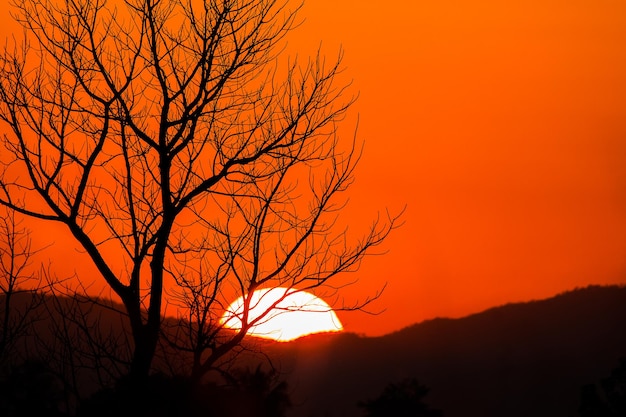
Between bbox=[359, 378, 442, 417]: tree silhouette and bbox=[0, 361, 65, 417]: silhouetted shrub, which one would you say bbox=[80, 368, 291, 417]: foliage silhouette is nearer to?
bbox=[0, 361, 65, 417]: silhouetted shrub

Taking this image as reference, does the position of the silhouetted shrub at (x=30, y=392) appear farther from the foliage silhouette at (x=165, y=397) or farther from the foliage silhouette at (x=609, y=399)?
the foliage silhouette at (x=609, y=399)

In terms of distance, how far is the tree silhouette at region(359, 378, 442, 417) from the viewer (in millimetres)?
51969

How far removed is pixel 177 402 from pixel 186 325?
0.72 meters

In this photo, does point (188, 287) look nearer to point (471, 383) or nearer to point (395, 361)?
point (395, 361)

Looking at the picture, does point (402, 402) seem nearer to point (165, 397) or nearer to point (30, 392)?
point (30, 392)

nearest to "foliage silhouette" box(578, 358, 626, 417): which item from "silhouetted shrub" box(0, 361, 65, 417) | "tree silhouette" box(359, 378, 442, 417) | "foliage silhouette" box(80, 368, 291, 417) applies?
"tree silhouette" box(359, 378, 442, 417)

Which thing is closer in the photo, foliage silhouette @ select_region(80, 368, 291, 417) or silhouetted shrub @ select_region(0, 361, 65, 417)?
foliage silhouette @ select_region(80, 368, 291, 417)

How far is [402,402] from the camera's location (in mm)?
52719

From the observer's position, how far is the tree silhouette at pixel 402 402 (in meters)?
52.0

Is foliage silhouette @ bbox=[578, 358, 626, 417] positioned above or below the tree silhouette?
below

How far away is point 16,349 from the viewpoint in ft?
35.3

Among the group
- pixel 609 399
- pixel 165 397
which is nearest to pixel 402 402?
pixel 609 399

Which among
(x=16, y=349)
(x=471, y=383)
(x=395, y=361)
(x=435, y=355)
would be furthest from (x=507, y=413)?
(x=16, y=349)

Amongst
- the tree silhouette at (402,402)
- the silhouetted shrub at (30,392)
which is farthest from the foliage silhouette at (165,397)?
the tree silhouette at (402,402)
